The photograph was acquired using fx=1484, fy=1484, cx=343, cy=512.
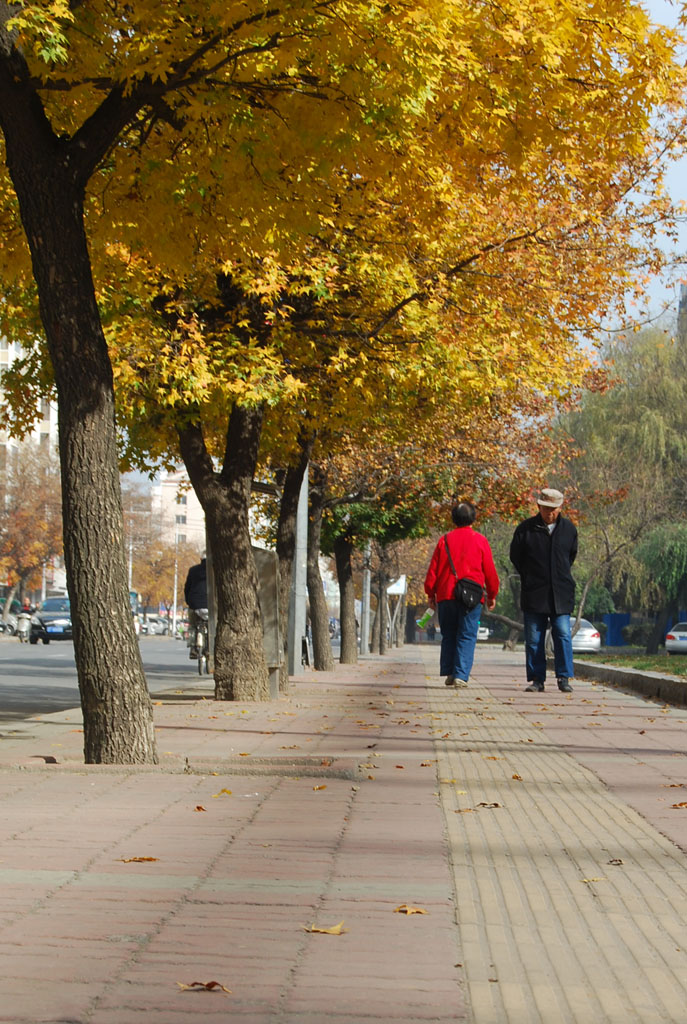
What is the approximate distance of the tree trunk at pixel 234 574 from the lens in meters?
15.0

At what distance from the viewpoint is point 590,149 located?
10.5 metres

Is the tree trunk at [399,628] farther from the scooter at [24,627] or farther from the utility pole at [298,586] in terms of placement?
the utility pole at [298,586]

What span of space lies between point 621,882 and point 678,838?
99cm

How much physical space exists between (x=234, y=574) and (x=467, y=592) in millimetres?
2417

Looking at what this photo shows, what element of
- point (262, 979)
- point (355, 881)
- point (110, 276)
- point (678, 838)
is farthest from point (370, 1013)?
point (110, 276)

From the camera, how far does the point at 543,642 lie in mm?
15500

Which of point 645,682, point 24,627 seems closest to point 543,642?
point 645,682

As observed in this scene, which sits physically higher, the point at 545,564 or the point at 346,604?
the point at 346,604

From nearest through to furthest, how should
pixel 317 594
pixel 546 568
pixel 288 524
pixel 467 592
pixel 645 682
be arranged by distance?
pixel 546 568 → pixel 467 592 → pixel 645 682 → pixel 288 524 → pixel 317 594

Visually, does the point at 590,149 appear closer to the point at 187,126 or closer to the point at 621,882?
the point at 187,126

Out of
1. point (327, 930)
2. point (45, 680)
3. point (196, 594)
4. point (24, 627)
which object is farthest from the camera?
point (24, 627)

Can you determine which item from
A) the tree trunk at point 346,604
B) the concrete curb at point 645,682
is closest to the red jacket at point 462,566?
the concrete curb at point 645,682

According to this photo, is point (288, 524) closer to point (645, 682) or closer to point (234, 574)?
point (645, 682)

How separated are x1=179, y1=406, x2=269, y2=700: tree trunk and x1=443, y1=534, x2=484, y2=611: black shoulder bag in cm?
207
